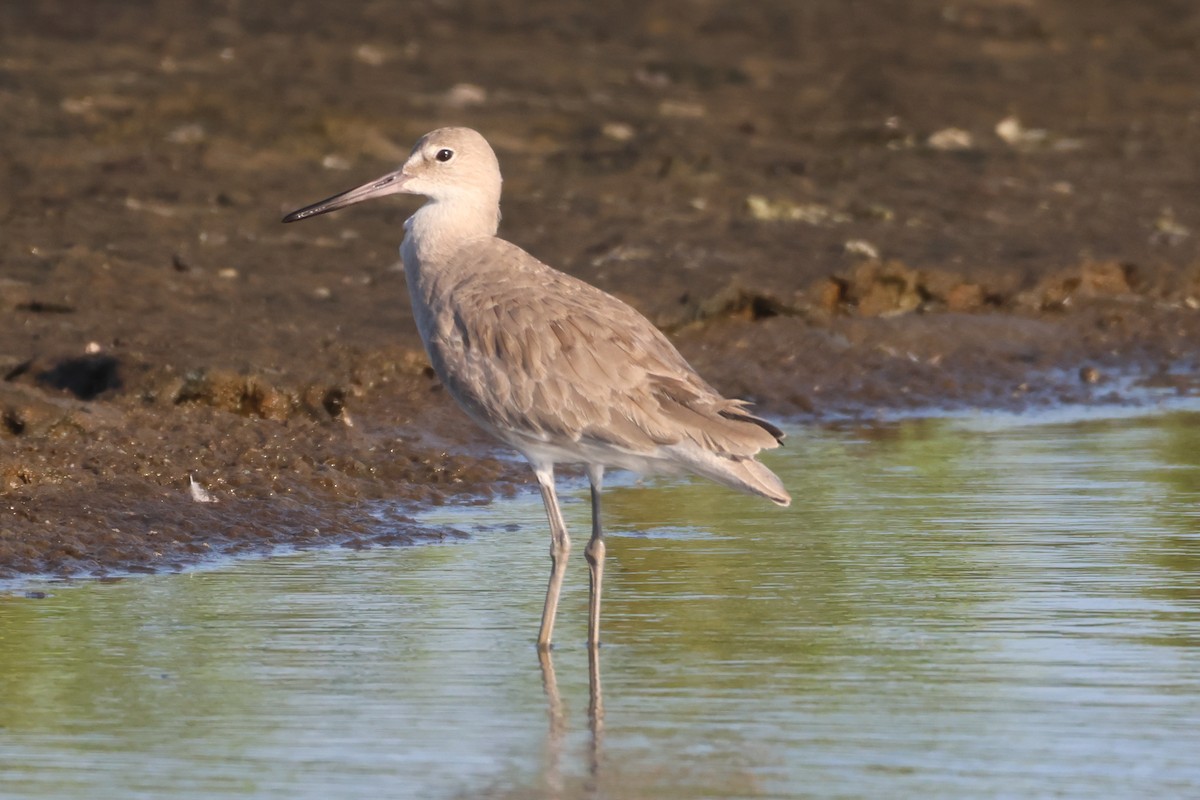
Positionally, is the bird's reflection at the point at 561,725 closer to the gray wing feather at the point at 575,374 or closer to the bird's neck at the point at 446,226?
the gray wing feather at the point at 575,374

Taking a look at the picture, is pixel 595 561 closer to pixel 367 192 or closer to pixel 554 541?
pixel 554 541

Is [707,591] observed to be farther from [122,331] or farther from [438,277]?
[122,331]

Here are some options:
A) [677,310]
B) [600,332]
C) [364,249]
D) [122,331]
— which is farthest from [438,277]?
[364,249]

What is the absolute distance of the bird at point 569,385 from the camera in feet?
19.7

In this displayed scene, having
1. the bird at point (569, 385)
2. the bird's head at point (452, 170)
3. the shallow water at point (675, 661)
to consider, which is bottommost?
the shallow water at point (675, 661)

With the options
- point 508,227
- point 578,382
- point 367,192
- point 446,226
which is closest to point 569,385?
point 578,382

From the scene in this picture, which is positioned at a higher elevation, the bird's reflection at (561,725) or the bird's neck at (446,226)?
the bird's neck at (446,226)

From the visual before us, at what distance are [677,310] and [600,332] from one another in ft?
13.7

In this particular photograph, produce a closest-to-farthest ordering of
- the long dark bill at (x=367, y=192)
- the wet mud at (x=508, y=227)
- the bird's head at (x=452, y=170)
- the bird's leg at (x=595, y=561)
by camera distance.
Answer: the bird's leg at (x=595, y=561) → the bird's head at (x=452, y=170) → the long dark bill at (x=367, y=192) → the wet mud at (x=508, y=227)

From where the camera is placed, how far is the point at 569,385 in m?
6.15

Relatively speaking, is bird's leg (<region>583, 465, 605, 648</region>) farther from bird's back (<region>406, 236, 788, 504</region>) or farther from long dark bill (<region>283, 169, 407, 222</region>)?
long dark bill (<region>283, 169, 407, 222</region>)

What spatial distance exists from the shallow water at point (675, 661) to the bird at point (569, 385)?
40 cm

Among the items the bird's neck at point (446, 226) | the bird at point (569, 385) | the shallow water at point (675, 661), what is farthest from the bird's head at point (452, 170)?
the shallow water at point (675, 661)

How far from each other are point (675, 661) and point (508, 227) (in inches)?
252
